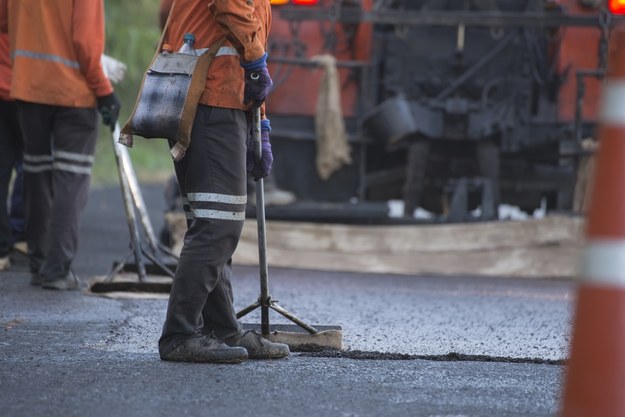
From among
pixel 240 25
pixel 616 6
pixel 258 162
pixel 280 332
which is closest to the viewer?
pixel 240 25

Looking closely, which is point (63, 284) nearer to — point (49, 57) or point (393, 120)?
point (49, 57)

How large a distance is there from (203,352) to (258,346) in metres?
0.26

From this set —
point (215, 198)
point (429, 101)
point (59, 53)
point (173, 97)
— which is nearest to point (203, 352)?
point (215, 198)

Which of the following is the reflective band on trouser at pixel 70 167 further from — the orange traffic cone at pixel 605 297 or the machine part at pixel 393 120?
the orange traffic cone at pixel 605 297

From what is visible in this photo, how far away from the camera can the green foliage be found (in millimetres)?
18500

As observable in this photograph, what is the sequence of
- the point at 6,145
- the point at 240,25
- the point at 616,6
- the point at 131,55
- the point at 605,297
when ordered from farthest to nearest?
the point at 131,55 → the point at 616,6 → the point at 6,145 → the point at 240,25 → the point at 605,297

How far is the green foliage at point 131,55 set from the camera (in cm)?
1850

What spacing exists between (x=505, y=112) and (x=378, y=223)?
120 cm

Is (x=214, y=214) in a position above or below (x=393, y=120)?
below

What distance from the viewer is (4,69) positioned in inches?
294

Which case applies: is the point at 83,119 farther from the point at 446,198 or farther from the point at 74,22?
the point at 446,198

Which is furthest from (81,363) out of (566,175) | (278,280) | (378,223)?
(566,175)

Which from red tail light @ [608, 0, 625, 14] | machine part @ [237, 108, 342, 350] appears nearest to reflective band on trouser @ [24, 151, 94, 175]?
machine part @ [237, 108, 342, 350]

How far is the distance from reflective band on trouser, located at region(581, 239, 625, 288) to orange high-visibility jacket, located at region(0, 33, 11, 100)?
5140 mm
